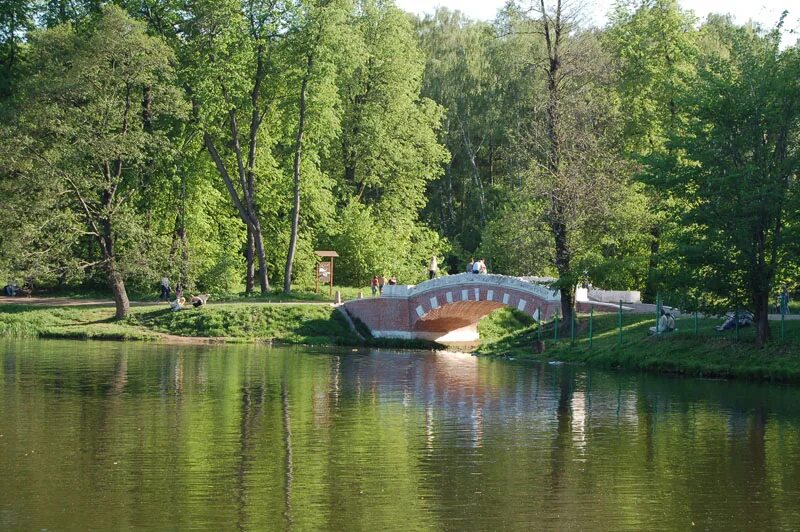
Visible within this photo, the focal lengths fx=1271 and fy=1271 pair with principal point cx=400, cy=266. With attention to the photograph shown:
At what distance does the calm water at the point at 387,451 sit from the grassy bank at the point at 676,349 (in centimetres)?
166

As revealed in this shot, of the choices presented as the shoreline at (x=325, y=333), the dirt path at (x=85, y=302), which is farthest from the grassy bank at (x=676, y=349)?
the dirt path at (x=85, y=302)

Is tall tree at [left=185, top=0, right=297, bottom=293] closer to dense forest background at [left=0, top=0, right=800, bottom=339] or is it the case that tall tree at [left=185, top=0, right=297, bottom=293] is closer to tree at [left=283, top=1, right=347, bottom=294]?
dense forest background at [left=0, top=0, right=800, bottom=339]

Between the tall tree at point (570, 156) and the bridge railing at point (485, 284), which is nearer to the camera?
the tall tree at point (570, 156)

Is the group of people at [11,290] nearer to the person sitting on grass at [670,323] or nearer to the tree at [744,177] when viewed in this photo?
the person sitting on grass at [670,323]

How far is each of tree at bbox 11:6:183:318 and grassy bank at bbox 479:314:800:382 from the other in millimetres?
15570

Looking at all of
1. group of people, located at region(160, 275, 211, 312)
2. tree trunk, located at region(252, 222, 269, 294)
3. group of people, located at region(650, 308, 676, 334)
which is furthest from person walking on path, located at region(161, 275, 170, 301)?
group of people, located at region(650, 308, 676, 334)

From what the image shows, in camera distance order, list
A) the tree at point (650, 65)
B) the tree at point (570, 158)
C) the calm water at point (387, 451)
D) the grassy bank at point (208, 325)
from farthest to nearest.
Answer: the tree at point (650, 65) → the grassy bank at point (208, 325) → the tree at point (570, 158) → the calm water at point (387, 451)

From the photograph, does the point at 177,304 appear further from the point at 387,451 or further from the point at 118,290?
the point at 387,451

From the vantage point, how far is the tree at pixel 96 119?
4806cm

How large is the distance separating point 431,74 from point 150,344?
111 feet

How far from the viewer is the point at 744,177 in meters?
34.8

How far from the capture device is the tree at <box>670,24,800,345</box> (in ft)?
115

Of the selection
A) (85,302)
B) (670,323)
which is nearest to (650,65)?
(670,323)

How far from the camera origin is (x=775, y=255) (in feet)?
117
